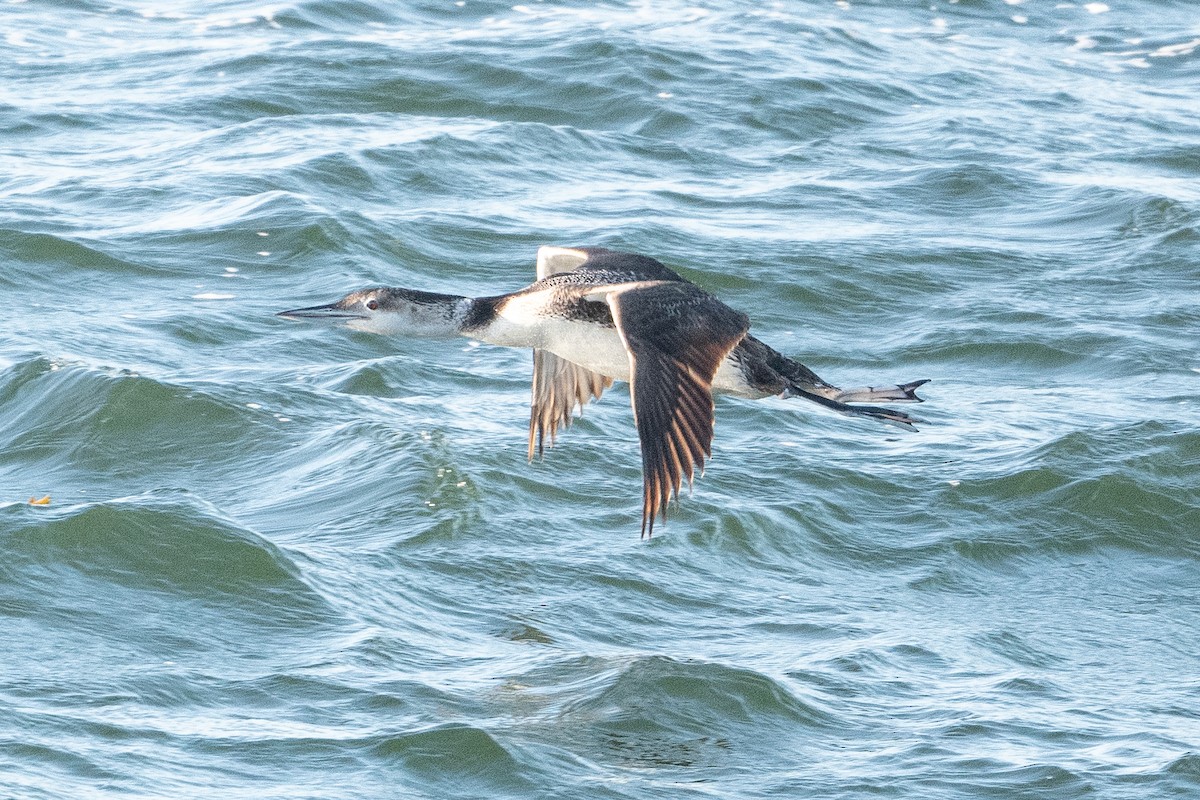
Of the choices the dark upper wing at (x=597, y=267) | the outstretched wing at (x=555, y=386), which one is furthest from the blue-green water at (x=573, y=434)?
→ the dark upper wing at (x=597, y=267)

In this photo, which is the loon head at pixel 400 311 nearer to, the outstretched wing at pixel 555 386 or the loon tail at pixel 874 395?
the outstretched wing at pixel 555 386

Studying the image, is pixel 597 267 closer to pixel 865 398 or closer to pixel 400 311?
pixel 400 311

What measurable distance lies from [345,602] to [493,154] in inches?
247

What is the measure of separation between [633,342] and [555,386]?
1798mm

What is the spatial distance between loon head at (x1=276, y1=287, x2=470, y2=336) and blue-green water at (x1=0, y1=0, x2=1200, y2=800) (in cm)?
99

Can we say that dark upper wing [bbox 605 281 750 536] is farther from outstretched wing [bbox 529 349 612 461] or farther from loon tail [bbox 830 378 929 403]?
outstretched wing [bbox 529 349 612 461]

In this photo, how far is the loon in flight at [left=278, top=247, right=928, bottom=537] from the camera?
6188 mm

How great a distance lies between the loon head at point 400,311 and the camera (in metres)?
7.35

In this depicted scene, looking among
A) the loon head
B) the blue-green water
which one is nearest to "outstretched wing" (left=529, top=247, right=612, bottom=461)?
the blue-green water

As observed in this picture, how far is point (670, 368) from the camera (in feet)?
20.7

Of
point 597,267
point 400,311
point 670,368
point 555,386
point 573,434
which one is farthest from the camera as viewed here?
point 573,434

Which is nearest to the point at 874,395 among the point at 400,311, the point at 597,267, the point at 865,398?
the point at 865,398

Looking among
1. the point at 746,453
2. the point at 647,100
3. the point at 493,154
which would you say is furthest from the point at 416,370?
the point at 647,100

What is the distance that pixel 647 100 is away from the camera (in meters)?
14.2
